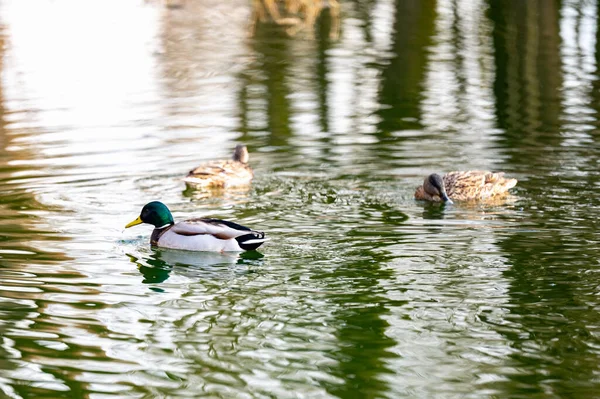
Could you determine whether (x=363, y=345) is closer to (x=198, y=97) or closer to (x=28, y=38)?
(x=198, y=97)

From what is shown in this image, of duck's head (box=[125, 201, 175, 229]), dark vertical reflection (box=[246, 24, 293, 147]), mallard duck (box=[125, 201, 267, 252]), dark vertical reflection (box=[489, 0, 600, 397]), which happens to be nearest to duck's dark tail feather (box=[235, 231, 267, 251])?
mallard duck (box=[125, 201, 267, 252])

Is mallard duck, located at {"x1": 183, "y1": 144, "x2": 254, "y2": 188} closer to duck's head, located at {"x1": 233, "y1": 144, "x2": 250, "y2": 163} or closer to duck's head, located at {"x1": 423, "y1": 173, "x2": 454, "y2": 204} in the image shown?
duck's head, located at {"x1": 233, "y1": 144, "x2": 250, "y2": 163}

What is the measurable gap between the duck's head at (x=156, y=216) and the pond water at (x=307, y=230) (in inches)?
9.4

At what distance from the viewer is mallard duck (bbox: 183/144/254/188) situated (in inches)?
537

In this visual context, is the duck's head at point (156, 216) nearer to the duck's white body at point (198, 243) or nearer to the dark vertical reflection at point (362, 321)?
the duck's white body at point (198, 243)

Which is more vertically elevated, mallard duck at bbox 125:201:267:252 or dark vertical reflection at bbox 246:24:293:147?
mallard duck at bbox 125:201:267:252

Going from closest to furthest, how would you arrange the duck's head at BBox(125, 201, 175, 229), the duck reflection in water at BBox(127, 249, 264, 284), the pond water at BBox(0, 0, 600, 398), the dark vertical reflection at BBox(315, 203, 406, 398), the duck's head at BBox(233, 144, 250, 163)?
the dark vertical reflection at BBox(315, 203, 406, 398)
the pond water at BBox(0, 0, 600, 398)
the duck reflection in water at BBox(127, 249, 264, 284)
the duck's head at BBox(125, 201, 175, 229)
the duck's head at BBox(233, 144, 250, 163)

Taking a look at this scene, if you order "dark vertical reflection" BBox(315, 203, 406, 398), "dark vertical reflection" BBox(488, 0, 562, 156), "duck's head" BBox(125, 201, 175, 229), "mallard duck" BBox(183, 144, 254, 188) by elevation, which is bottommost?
"dark vertical reflection" BBox(488, 0, 562, 156)

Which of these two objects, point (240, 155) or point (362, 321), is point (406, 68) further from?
point (362, 321)

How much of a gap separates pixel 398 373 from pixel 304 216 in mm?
4553

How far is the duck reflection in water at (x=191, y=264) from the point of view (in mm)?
10211

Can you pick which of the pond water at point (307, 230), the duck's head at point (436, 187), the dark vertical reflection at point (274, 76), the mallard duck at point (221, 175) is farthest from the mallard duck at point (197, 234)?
the dark vertical reflection at point (274, 76)

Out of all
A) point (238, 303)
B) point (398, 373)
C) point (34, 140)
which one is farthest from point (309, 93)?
point (398, 373)

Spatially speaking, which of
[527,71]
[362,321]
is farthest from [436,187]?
[527,71]
